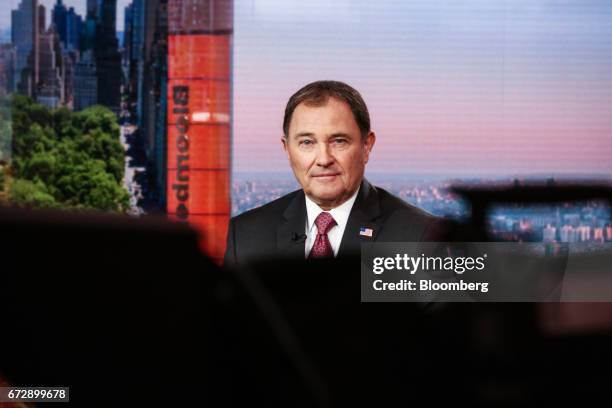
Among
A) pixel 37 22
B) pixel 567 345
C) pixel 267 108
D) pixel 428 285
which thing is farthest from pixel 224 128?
pixel 567 345

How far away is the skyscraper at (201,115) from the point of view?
5.53 feet

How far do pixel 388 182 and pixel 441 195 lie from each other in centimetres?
14

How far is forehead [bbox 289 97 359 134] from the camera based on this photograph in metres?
1.61

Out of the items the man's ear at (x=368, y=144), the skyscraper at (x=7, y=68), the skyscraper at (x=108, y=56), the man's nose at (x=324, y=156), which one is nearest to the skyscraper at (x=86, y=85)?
the skyscraper at (x=108, y=56)

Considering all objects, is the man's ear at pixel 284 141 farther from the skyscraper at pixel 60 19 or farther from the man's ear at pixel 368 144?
the skyscraper at pixel 60 19

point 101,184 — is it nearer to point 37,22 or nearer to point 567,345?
point 37,22

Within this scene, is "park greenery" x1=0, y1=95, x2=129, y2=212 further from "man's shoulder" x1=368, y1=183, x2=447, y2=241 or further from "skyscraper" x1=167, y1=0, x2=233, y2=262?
"man's shoulder" x1=368, y1=183, x2=447, y2=241

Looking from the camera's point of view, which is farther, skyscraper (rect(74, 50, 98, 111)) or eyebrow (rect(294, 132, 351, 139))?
skyscraper (rect(74, 50, 98, 111))

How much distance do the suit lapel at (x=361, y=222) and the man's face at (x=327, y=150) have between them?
1.5 inches

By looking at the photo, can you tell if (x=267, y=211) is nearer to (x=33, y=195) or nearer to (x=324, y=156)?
(x=324, y=156)

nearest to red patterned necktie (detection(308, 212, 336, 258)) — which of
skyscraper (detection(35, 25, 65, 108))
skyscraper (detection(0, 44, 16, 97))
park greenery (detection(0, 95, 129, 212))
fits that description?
park greenery (detection(0, 95, 129, 212))

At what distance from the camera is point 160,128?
67.9 inches

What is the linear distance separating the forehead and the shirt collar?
0.17 m

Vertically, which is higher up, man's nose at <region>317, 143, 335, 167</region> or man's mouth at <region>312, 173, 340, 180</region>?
man's nose at <region>317, 143, 335, 167</region>
